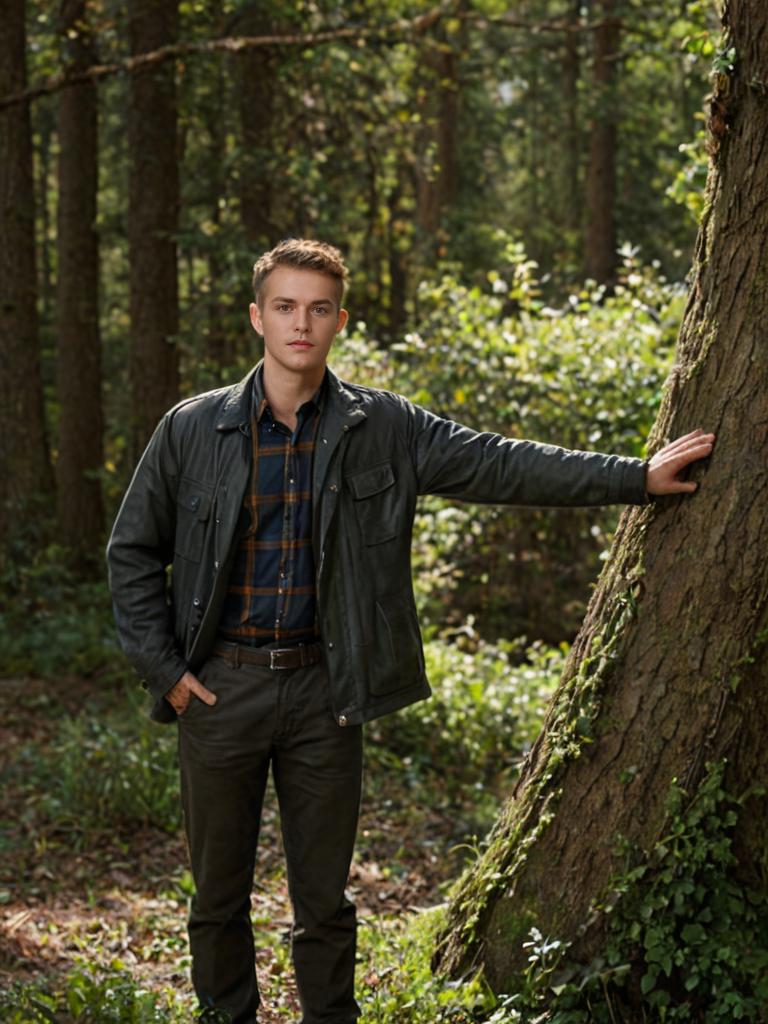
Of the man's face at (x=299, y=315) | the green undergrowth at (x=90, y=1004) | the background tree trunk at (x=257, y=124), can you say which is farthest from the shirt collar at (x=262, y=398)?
the background tree trunk at (x=257, y=124)

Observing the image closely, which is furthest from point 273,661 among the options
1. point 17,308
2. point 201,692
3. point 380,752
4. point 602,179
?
point 602,179

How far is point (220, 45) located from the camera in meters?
8.91

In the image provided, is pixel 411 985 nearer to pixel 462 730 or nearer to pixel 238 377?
pixel 462 730

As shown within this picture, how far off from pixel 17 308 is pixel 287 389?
9.09 m

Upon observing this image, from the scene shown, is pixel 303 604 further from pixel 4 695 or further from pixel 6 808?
pixel 4 695

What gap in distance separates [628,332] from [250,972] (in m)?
6.57

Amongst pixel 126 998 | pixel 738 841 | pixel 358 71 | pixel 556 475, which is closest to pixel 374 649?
pixel 556 475

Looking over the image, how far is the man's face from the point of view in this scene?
3.77 metres

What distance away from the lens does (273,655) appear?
384cm

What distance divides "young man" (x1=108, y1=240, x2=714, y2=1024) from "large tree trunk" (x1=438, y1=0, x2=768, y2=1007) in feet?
0.74

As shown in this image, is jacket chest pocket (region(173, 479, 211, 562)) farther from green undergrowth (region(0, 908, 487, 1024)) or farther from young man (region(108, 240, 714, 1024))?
green undergrowth (region(0, 908, 487, 1024))

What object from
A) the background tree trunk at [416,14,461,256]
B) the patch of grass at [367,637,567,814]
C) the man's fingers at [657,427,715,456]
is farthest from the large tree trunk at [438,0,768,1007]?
the background tree trunk at [416,14,461,256]

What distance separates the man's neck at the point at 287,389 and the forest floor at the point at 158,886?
1810 mm

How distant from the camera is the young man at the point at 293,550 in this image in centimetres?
381
